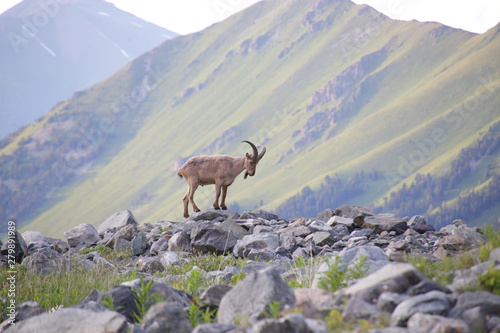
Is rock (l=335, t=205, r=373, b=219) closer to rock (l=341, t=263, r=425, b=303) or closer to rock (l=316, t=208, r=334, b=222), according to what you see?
rock (l=316, t=208, r=334, b=222)

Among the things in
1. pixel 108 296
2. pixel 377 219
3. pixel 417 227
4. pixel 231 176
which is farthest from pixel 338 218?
pixel 108 296

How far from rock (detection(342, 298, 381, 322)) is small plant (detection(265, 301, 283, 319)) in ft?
2.95

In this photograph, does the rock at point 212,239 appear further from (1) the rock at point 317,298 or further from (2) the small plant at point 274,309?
(2) the small plant at point 274,309

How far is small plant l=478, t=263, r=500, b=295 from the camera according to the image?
709cm

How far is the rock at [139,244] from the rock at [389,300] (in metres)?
12.7

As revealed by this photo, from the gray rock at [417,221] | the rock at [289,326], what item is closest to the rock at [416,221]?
the gray rock at [417,221]

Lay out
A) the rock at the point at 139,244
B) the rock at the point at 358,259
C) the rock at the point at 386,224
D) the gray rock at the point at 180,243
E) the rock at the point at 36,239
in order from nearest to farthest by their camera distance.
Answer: the rock at the point at 358,259, the rock at the point at 386,224, the gray rock at the point at 180,243, the rock at the point at 139,244, the rock at the point at 36,239

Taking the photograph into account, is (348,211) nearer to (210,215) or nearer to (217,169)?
(210,215)

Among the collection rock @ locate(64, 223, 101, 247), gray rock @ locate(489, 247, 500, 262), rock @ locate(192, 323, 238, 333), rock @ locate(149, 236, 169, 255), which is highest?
gray rock @ locate(489, 247, 500, 262)

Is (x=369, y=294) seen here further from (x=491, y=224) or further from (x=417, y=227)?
(x=417, y=227)

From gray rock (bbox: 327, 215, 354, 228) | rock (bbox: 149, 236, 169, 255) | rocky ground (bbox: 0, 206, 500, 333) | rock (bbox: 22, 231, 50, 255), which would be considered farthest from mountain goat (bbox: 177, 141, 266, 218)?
rocky ground (bbox: 0, 206, 500, 333)

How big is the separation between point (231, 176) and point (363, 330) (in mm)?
15910

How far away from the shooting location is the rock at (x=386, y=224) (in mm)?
16778

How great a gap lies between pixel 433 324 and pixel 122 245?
14.7 m
